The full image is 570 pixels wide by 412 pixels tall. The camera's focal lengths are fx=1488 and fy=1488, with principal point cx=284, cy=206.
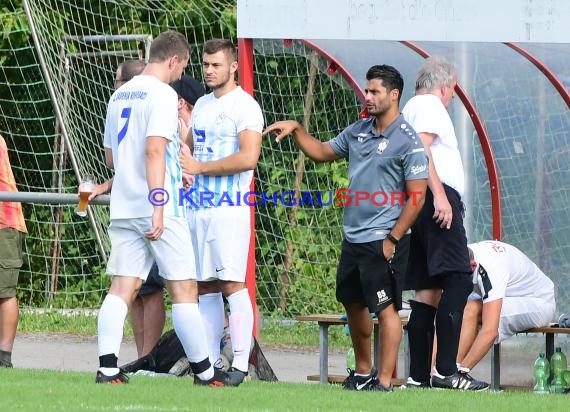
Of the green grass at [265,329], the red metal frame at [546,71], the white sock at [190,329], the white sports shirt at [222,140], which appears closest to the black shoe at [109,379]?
the white sock at [190,329]

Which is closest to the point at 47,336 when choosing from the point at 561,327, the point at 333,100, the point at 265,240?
the point at 265,240

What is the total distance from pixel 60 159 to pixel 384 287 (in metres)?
8.94

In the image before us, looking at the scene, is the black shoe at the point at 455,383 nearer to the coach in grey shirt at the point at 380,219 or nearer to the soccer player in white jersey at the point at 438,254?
the soccer player in white jersey at the point at 438,254

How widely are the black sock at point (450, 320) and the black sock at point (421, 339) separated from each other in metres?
0.13

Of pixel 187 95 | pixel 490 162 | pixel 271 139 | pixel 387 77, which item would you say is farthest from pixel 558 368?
pixel 271 139

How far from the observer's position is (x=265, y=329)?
1492cm

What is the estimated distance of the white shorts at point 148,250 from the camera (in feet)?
26.9

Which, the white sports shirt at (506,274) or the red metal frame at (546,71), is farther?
the red metal frame at (546,71)

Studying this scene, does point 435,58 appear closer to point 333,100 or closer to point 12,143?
point 333,100

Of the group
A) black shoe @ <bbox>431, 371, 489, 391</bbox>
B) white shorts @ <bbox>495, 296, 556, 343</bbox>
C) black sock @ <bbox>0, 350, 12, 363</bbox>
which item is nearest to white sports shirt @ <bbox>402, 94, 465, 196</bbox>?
black shoe @ <bbox>431, 371, 489, 391</bbox>

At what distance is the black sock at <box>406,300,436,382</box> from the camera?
31.0ft

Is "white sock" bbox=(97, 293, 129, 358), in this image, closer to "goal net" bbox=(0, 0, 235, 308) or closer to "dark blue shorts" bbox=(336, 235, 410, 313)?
"dark blue shorts" bbox=(336, 235, 410, 313)

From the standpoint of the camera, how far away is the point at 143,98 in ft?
26.9

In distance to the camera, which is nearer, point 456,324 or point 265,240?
point 456,324
